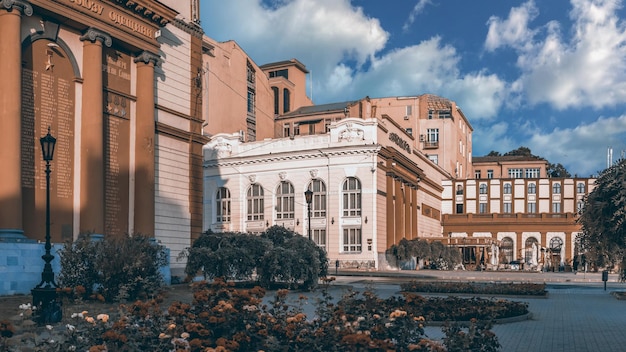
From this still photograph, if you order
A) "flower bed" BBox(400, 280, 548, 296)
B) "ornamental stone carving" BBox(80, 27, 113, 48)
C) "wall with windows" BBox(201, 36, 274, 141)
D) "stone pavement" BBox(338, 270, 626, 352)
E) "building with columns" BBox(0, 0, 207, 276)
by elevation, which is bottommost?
"flower bed" BBox(400, 280, 548, 296)

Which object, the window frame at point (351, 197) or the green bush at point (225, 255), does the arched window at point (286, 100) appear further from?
the green bush at point (225, 255)

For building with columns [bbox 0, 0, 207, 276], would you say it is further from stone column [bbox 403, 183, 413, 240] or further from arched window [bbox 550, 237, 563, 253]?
arched window [bbox 550, 237, 563, 253]

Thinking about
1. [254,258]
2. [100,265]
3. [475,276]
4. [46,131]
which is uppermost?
[46,131]

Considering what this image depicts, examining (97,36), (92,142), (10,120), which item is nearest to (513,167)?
(97,36)

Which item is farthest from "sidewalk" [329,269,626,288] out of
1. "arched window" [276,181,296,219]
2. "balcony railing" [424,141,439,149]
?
"balcony railing" [424,141,439,149]

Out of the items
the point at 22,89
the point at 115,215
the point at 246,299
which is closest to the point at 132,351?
the point at 246,299

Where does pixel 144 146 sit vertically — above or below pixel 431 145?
below

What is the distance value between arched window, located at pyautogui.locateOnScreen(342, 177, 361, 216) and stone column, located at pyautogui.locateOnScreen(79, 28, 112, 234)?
33414 mm

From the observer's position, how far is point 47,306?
13.6m

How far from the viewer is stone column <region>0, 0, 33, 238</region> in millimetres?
18844

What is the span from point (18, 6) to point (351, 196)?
37.4 m

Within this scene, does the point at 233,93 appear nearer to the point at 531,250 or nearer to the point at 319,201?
the point at 319,201

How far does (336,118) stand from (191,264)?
50.4 metres

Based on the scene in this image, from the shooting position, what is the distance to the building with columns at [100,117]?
19.5m
